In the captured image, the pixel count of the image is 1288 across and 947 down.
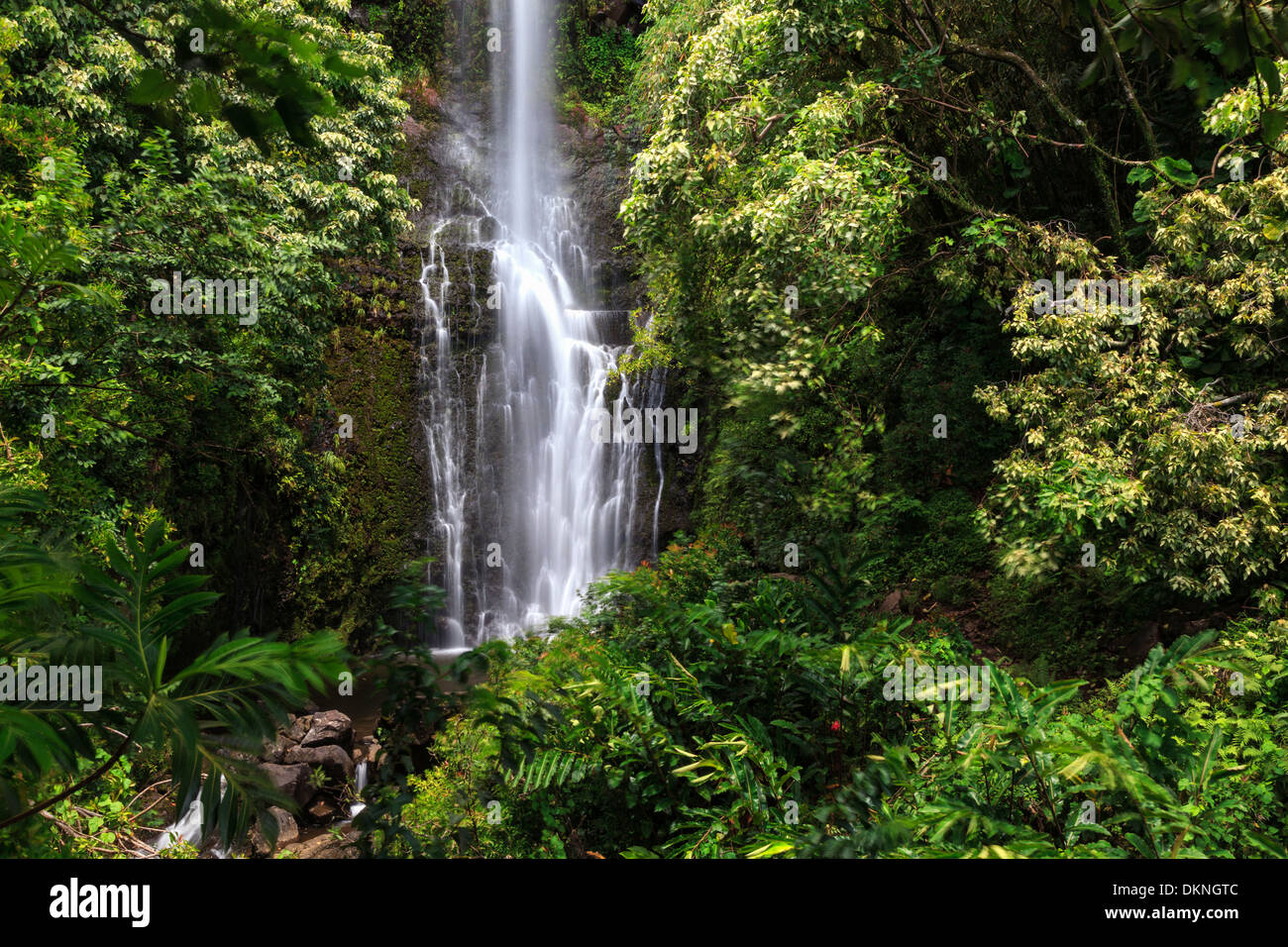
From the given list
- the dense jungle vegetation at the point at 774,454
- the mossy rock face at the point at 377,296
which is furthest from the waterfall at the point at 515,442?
the dense jungle vegetation at the point at 774,454

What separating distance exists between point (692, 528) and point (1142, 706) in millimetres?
11139

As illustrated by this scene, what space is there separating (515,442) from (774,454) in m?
8.59

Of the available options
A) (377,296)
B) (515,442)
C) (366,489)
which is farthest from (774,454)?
(377,296)

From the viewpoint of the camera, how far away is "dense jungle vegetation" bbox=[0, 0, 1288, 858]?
2.12 metres

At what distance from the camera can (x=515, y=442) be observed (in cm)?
1520

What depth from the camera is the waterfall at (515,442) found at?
1458 centimetres

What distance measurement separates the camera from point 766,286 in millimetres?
7066

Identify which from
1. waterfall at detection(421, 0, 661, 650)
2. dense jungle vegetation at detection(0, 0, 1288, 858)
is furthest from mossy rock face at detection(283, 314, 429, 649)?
waterfall at detection(421, 0, 661, 650)

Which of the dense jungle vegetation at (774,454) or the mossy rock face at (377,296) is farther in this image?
the mossy rock face at (377,296)

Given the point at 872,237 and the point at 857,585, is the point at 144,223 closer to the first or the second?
the point at 872,237

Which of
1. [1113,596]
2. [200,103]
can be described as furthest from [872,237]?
[200,103]

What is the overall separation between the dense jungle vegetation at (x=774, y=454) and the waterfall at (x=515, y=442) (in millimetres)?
1997

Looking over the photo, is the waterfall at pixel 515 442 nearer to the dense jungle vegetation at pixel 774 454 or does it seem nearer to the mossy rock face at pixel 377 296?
the mossy rock face at pixel 377 296
